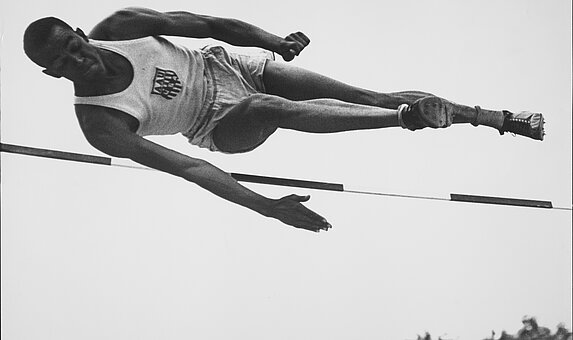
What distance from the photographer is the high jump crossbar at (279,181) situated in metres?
1.87

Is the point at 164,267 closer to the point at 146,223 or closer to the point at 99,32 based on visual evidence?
the point at 146,223

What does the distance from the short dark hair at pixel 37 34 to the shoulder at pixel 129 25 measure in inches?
3.5

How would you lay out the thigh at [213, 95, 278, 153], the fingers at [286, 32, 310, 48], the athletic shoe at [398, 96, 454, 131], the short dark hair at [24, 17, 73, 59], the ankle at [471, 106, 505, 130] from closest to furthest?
the short dark hair at [24, 17, 73, 59] < the thigh at [213, 95, 278, 153] < the fingers at [286, 32, 310, 48] < the athletic shoe at [398, 96, 454, 131] < the ankle at [471, 106, 505, 130]

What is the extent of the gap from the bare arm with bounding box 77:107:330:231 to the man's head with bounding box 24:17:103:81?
0.32 feet

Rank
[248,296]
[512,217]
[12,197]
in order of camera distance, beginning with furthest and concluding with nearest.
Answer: [512,217] → [248,296] → [12,197]

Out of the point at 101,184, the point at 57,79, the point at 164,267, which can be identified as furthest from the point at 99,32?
the point at 164,267

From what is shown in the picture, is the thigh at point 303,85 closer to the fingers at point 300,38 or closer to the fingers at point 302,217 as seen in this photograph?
the fingers at point 300,38

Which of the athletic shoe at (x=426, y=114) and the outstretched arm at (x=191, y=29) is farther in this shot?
the athletic shoe at (x=426, y=114)

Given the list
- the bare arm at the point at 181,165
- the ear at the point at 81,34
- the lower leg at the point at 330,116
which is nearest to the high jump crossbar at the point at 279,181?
the bare arm at the point at 181,165

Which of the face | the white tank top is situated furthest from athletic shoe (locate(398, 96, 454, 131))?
the face

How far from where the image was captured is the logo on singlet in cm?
195

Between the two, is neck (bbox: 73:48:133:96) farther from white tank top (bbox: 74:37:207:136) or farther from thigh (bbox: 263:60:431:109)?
thigh (bbox: 263:60:431:109)

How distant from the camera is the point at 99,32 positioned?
1.91 meters

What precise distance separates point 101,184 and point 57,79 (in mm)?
251
